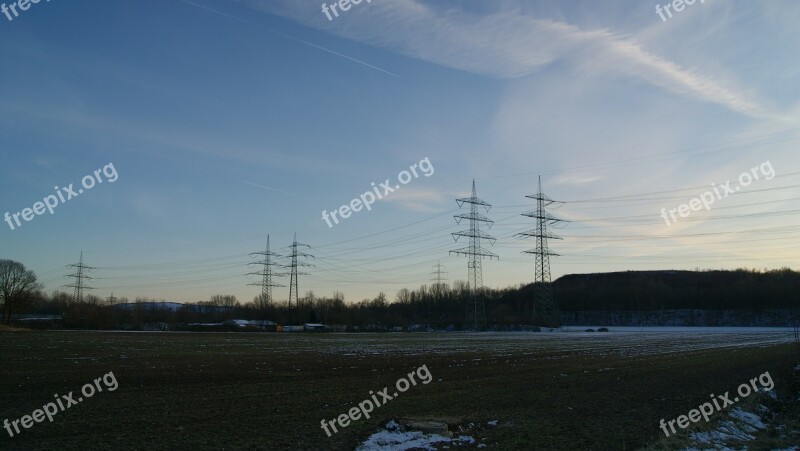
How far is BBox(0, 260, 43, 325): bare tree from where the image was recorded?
113938 millimetres

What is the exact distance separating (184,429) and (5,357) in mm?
26668

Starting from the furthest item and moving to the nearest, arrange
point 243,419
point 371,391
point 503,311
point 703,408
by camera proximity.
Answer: point 503,311 → point 371,391 → point 703,408 → point 243,419

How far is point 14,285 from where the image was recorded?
119562 mm

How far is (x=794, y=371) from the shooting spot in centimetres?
2641

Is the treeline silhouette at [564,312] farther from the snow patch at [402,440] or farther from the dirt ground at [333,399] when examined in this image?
the snow patch at [402,440]

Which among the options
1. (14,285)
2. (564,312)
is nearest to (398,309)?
(564,312)

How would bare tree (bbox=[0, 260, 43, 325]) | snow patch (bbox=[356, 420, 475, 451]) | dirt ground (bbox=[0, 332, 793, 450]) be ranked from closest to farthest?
snow patch (bbox=[356, 420, 475, 451]) → dirt ground (bbox=[0, 332, 793, 450]) → bare tree (bbox=[0, 260, 43, 325])

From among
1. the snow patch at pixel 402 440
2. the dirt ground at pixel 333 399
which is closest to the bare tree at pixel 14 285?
the dirt ground at pixel 333 399

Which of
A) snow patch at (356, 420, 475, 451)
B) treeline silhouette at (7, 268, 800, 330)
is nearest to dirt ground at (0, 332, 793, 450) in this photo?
snow patch at (356, 420, 475, 451)

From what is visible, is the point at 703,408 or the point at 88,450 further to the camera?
the point at 703,408

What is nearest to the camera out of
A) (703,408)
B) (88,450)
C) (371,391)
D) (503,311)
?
(88,450)

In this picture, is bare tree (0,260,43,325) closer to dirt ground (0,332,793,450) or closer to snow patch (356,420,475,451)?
dirt ground (0,332,793,450)

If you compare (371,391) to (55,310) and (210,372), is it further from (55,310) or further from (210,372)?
(55,310)

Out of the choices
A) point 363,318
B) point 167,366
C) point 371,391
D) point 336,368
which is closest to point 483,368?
point 336,368
